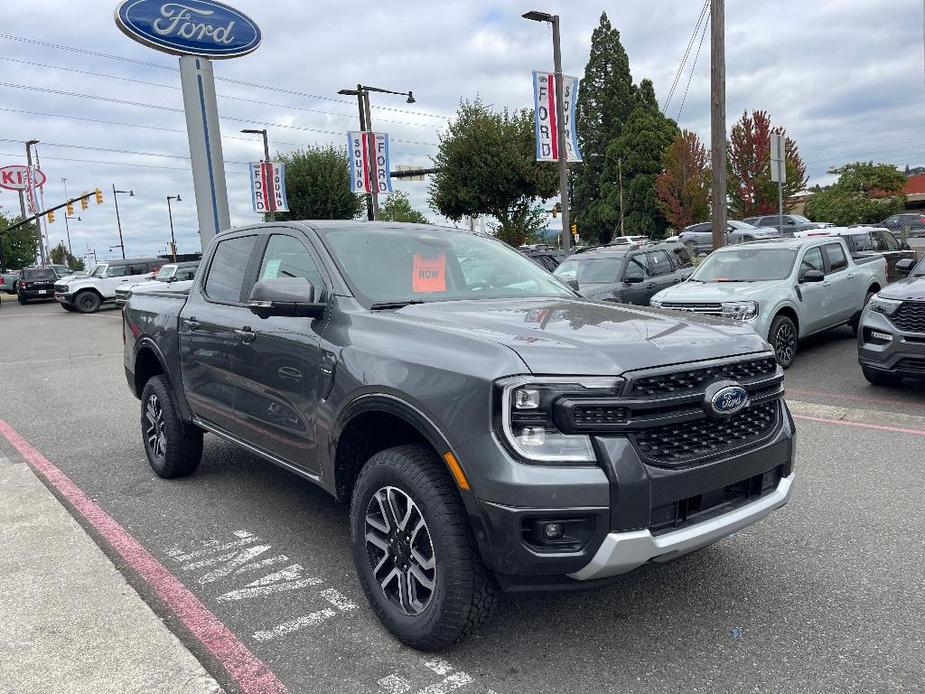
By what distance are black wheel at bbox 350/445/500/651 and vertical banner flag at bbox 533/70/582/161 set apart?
15500 millimetres

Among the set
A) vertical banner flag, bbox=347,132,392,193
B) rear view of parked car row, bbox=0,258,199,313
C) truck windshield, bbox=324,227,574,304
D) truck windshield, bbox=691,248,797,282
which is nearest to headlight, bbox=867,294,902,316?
truck windshield, bbox=691,248,797,282

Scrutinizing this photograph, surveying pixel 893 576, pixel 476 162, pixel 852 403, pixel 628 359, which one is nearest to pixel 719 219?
pixel 852 403

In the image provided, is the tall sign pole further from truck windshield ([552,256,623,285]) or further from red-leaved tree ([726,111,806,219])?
red-leaved tree ([726,111,806,219])

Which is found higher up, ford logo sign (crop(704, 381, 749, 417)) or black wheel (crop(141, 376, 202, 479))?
ford logo sign (crop(704, 381, 749, 417))

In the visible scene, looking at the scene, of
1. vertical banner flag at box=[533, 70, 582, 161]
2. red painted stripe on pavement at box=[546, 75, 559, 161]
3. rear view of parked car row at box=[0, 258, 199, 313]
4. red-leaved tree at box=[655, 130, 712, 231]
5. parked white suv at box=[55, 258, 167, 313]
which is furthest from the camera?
red-leaved tree at box=[655, 130, 712, 231]

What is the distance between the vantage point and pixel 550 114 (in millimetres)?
17969

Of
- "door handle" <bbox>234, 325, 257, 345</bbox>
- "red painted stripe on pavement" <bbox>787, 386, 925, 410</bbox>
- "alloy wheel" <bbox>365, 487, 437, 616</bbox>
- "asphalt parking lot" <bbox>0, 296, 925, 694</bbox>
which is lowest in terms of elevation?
"red painted stripe on pavement" <bbox>787, 386, 925, 410</bbox>

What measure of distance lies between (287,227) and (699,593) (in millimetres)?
2887

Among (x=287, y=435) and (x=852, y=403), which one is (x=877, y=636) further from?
(x=852, y=403)

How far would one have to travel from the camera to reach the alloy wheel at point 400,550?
9.46 feet

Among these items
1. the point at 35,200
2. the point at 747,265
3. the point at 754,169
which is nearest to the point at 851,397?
the point at 747,265

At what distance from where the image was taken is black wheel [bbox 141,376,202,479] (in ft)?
16.9

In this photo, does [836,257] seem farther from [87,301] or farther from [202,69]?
[87,301]

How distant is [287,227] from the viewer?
4.16 meters
